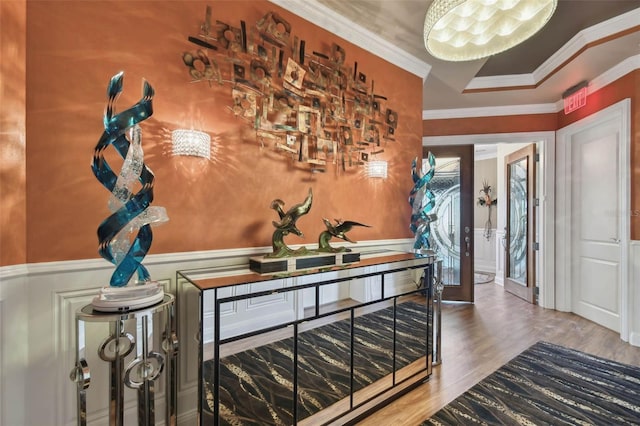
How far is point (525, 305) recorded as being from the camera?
14.4 feet

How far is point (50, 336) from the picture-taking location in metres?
1.52

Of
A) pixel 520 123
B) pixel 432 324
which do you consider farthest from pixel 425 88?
pixel 432 324

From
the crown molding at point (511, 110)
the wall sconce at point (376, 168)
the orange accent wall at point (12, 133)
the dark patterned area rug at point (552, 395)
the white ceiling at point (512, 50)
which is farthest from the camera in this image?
the crown molding at point (511, 110)

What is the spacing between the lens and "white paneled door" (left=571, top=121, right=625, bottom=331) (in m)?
3.45

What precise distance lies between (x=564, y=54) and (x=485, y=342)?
313 cm

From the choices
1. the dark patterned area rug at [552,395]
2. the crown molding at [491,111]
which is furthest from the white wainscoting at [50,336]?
the crown molding at [491,111]

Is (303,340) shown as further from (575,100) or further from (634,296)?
(575,100)

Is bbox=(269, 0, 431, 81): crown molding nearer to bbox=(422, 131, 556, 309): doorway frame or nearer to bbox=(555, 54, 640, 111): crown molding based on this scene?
bbox=(555, 54, 640, 111): crown molding

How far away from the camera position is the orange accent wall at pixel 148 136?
150 cm

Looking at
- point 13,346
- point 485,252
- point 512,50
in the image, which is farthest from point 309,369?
point 485,252

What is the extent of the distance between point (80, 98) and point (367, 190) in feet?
7.26

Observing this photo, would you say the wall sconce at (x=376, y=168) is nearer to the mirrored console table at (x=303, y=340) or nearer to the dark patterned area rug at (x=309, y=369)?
the mirrored console table at (x=303, y=340)

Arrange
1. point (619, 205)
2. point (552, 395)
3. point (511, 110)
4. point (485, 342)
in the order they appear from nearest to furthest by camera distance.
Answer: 1. point (552, 395)
2. point (485, 342)
3. point (619, 205)
4. point (511, 110)

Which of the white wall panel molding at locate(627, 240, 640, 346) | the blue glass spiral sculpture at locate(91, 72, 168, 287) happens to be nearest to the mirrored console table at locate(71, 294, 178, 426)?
the blue glass spiral sculpture at locate(91, 72, 168, 287)
